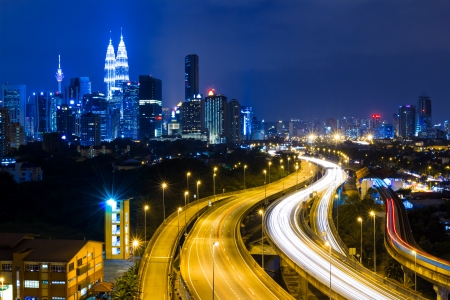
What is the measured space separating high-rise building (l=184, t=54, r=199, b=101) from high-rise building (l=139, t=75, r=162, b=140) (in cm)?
1674

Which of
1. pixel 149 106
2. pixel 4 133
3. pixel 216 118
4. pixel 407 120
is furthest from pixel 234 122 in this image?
pixel 407 120

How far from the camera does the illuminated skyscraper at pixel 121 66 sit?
6417 inches

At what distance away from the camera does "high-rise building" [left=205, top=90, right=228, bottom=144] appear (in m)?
142

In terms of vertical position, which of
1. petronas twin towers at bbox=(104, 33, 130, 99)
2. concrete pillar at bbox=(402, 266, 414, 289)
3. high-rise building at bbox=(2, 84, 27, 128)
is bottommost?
concrete pillar at bbox=(402, 266, 414, 289)

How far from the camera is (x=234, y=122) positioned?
15038 cm

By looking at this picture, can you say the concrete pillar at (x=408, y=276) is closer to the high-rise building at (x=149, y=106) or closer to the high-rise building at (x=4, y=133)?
the high-rise building at (x=4, y=133)

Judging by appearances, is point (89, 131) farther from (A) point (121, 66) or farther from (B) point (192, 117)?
(A) point (121, 66)

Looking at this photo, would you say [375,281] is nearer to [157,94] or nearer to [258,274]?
[258,274]

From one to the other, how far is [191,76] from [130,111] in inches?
1055

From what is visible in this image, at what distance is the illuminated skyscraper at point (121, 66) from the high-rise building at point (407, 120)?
105m

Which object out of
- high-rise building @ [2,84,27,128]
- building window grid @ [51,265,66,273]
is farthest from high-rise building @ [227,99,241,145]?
building window grid @ [51,265,66,273]

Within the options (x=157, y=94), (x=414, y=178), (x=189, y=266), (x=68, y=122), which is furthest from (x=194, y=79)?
(x=189, y=266)

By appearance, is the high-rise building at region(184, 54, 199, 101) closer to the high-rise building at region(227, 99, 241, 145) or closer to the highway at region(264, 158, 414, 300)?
the high-rise building at region(227, 99, 241, 145)

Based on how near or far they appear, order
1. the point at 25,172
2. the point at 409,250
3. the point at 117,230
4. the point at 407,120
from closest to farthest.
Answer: the point at 409,250, the point at 117,230, the point at 25,172, the point at 407,120
